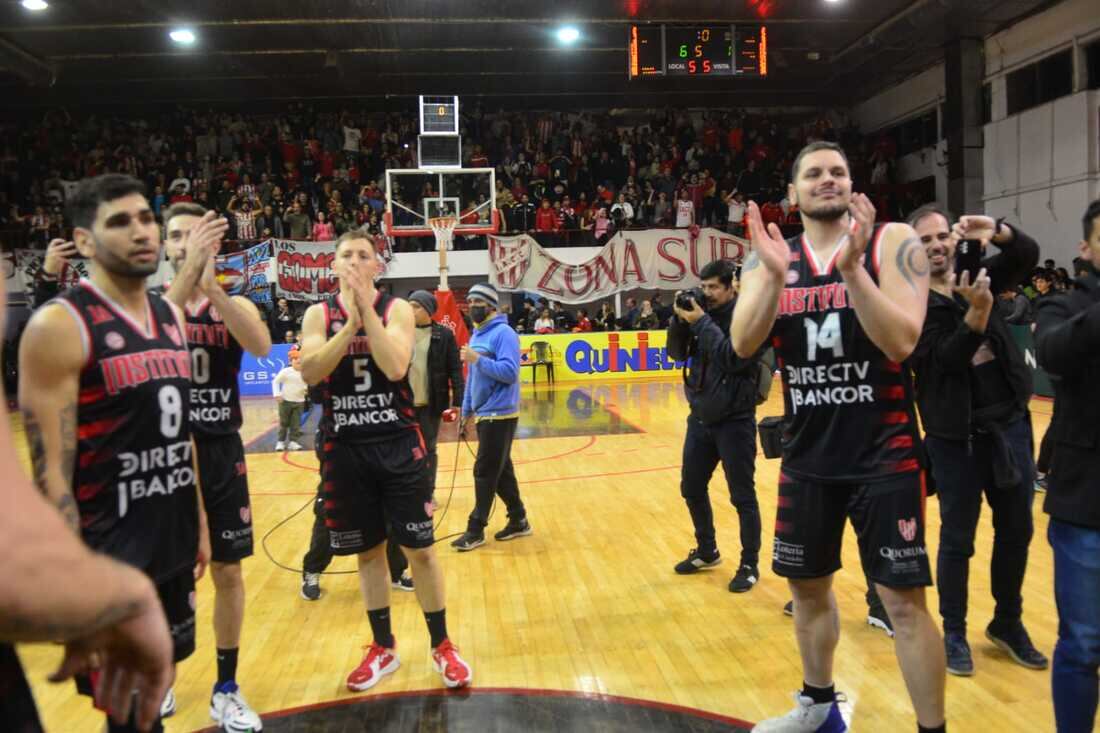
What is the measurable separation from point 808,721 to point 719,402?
2181mm

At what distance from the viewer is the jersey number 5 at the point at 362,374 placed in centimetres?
375

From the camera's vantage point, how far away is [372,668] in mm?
3789

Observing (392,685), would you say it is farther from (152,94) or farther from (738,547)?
(152,94)

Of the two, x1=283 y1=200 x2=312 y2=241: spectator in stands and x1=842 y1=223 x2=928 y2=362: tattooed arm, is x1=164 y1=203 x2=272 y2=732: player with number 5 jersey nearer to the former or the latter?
x1=842 y1=223 x2=928 y2=362: tattooed arm

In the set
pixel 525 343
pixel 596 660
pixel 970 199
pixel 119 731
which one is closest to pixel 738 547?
pixel 596 660

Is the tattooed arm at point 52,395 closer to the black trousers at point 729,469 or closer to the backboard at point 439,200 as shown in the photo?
the black trousers at point 729,469

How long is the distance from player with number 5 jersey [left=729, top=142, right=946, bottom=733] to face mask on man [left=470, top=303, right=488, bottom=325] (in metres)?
3.35

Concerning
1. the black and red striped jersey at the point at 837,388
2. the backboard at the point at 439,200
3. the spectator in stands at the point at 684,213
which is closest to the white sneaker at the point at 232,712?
the black and red striped jersey at the point at 837,388

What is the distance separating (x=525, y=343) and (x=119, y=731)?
15.8m

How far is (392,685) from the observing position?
376cm

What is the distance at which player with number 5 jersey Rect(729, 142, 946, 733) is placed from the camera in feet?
8.71

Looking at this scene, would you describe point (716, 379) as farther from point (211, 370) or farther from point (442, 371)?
point (211, 370)

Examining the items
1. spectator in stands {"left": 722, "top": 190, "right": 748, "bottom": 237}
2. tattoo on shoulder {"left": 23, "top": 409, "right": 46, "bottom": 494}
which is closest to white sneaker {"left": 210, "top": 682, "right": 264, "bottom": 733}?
tattoo on shoulder {"left": 23, "top": 409, "right": 46, "bottom": 494}

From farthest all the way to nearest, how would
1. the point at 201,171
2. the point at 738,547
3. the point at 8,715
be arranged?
the point at 201,171 → the point at 738,547 → the point at 8,715
